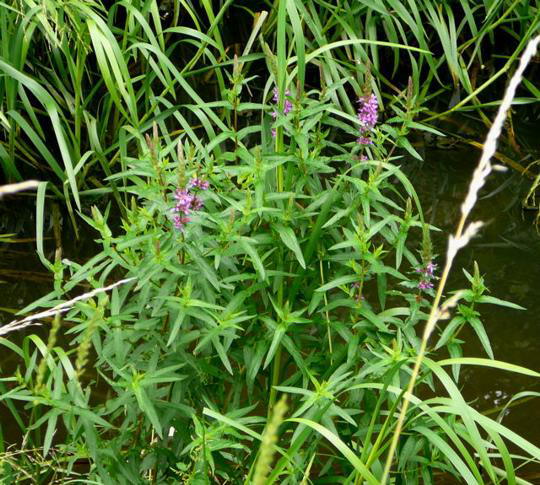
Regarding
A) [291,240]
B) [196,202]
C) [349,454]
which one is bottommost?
[349,454]

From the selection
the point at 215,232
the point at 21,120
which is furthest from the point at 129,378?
the point at 21,120

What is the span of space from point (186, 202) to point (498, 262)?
211 centimetres

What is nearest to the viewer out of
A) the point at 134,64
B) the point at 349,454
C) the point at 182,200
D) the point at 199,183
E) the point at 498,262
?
the point at 349,454

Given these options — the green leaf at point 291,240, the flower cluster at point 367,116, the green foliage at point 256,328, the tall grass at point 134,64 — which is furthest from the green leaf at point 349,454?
the tall grass at point 134,64

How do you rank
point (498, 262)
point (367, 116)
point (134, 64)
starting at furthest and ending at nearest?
point (134, 64), point (498, 262), point (367, 116)

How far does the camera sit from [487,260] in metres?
3.58

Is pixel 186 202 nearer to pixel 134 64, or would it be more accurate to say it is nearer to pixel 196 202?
pixel 196 202

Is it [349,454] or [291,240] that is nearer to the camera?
[349,454]

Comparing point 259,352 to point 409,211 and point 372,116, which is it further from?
point 372,116

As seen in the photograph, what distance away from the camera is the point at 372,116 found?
2.04 meters

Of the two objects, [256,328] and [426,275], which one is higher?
[426,275]

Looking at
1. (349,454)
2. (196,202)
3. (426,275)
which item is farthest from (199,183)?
(349,454)

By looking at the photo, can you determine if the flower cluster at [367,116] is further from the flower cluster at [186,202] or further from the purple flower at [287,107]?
the flower cluster at [186,202]

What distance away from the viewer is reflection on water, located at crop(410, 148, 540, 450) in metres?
2.92
